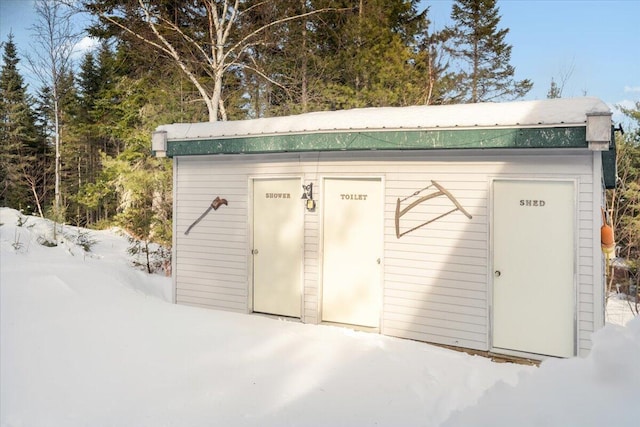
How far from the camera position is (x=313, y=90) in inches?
547

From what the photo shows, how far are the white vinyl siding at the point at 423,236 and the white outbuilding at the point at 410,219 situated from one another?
1 centimetres

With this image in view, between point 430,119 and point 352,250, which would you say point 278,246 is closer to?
point 352,250

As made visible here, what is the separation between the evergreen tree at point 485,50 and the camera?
1841cm

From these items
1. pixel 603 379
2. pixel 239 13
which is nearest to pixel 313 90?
pixel 239 13

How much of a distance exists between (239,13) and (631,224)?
12757 mm

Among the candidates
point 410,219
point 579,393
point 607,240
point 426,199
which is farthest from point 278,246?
point 579,393

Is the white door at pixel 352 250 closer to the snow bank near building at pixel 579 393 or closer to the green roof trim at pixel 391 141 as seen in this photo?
the green roof trim at pixel 391 141

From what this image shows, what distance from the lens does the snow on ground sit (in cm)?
353

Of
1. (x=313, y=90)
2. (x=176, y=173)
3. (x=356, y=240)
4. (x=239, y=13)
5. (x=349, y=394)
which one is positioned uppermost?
(x=239, y=13)

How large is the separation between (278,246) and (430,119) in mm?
2642

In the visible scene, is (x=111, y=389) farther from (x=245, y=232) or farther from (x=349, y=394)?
(x=245, y=232)

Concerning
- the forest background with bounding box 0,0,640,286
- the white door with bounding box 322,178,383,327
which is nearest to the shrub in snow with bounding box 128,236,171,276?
the forest background with bounding box 0,0,640,286

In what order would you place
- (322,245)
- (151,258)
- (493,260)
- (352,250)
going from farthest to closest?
(151,258)
(322,245)
(352,250)
(493,260)

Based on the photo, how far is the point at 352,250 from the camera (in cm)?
578
